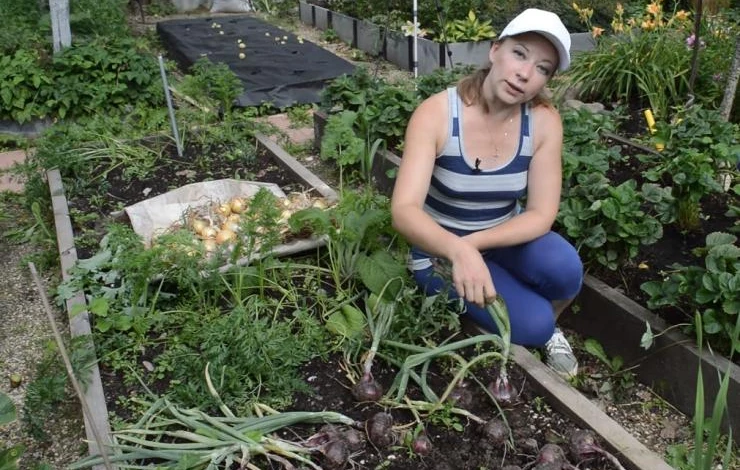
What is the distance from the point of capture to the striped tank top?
7.93ft

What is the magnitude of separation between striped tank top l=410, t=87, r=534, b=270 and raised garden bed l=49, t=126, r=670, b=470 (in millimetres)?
497

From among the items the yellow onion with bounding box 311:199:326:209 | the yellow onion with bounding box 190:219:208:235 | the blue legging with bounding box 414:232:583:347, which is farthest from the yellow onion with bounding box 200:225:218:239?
the blue legging with bounding box 414:232:583:347

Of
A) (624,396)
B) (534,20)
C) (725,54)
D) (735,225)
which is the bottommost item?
(624,396)

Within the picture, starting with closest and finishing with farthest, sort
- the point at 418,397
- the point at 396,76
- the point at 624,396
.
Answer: the point at 418,397
the point at 624,396
the point at 396,76

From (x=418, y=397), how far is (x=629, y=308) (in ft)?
2.90

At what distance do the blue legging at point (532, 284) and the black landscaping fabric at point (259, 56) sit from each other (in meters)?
3.53

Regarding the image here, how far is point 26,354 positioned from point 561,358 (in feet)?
6.85

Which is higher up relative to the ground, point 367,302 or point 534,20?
point 534,20

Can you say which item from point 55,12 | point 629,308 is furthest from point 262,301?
point 55,12

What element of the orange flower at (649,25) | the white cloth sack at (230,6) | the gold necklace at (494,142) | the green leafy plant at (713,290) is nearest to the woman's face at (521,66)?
the gold necklace at (494,142)

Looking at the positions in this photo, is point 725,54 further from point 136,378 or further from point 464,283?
point 136,378

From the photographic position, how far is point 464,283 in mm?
2053

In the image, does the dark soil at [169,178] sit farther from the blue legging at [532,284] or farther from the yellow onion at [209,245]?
the blue legging at [532,284]

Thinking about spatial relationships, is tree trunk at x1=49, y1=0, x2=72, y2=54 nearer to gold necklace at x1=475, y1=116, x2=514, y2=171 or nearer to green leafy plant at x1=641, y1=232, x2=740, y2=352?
gold necklace at x1=475, y1=116, x2=514, y2=171
